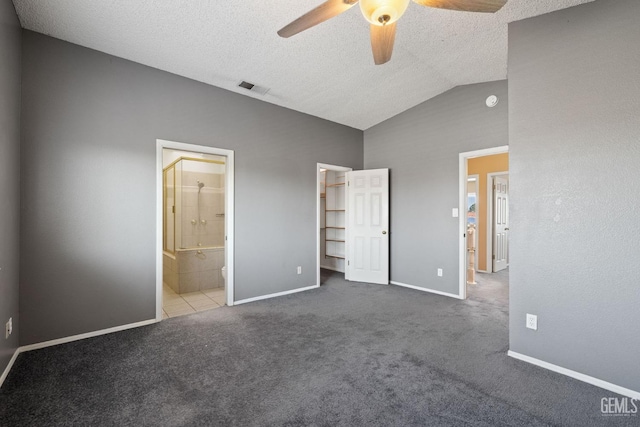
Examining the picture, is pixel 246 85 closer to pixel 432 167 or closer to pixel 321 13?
pixel 321 13

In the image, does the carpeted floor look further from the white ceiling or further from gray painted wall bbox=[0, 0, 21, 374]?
the white ceiling

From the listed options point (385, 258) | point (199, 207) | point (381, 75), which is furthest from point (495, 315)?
point (199, 207)

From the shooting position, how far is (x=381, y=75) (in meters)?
3.57

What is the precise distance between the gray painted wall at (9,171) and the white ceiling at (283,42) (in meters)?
0.32

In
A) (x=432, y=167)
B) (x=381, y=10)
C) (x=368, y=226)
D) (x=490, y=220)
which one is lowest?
(x=368, y=226)

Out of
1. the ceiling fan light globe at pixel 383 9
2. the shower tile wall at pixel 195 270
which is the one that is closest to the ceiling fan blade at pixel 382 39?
the ceiling fan light globe at pixel 383 9

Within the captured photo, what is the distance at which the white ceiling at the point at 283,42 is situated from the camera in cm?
231

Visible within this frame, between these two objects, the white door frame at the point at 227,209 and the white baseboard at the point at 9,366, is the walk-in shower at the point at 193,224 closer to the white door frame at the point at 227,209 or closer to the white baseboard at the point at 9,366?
the white door frame at the point at 227,209

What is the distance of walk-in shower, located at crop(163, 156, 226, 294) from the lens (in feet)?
14.6

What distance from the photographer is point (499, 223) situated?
5.96 metres

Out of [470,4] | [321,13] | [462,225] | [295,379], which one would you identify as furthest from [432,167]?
[295,379]

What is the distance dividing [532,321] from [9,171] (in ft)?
14.1

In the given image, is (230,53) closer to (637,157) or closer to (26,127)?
(26,127)

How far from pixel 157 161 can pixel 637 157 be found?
4.09m
